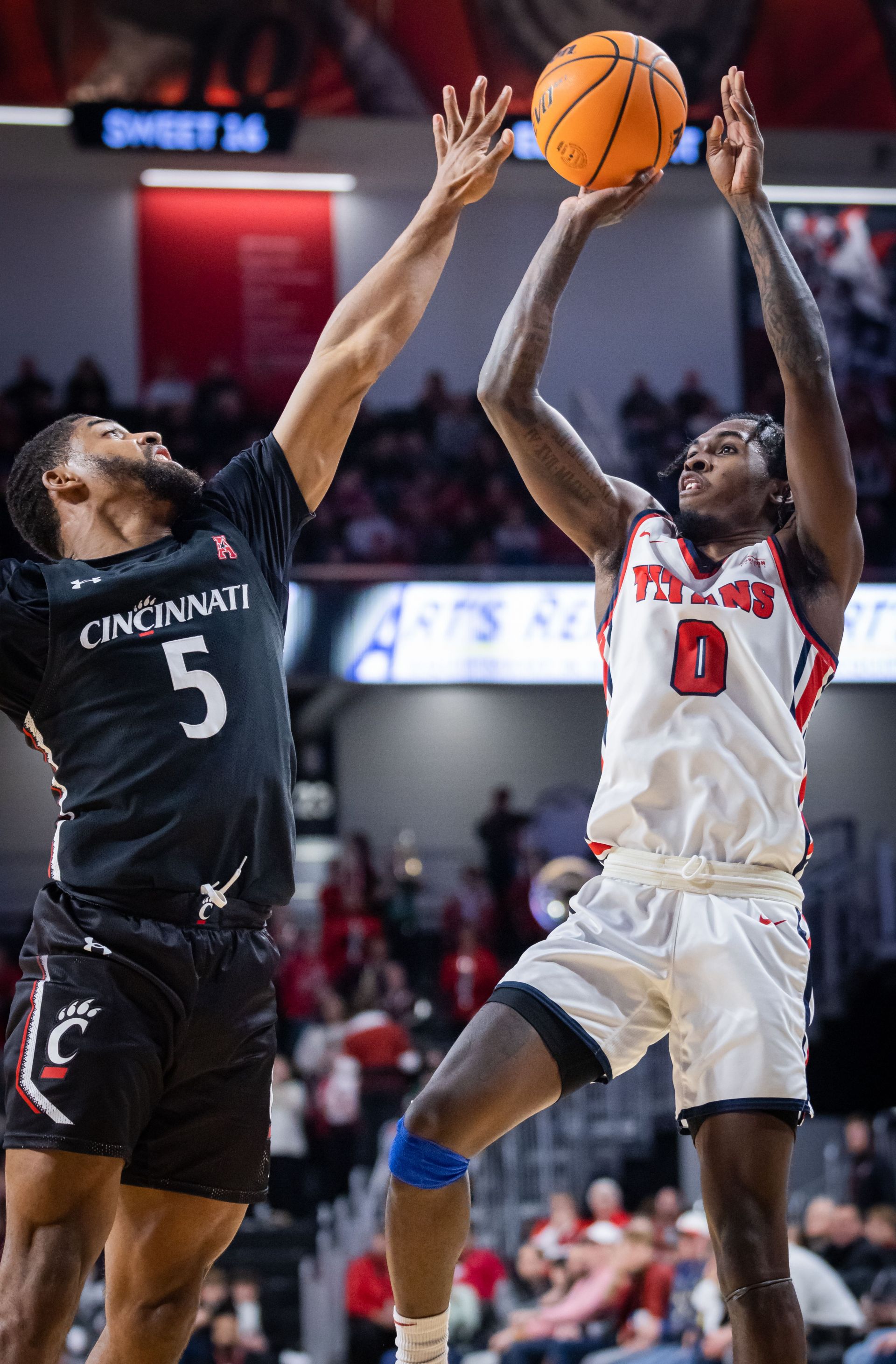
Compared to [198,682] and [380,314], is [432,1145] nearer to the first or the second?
[198,682]

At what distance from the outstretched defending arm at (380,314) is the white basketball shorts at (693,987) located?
153cm

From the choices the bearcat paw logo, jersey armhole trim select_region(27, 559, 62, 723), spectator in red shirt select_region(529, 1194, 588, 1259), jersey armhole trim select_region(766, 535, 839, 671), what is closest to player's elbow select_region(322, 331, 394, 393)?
jersey armhole trim select_region(27, 559, 62, 723)

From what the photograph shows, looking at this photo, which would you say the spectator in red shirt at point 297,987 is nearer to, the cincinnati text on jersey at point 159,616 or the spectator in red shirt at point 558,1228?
the spectator in red shirt at point 558,1228

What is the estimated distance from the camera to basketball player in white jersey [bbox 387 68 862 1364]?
12.1 ft

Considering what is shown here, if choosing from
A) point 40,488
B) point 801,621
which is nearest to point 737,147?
point 801,621

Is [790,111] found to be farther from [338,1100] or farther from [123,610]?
[123,610]

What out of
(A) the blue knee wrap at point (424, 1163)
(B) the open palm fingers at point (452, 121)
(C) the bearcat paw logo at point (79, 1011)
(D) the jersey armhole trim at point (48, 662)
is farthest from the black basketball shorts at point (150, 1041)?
(B) the open palm fingers at point (452, 121)

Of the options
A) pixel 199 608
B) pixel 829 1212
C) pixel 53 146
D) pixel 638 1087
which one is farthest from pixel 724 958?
pixel 53 146

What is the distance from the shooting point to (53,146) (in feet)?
61.8

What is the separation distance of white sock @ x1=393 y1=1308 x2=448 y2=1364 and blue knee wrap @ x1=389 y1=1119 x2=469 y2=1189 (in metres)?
0.35

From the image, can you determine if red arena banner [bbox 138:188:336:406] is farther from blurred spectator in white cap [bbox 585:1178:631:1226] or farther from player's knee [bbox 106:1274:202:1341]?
player's knee [bbox 106:1274:202:1341]

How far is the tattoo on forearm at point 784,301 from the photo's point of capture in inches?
163

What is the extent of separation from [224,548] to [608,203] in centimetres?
164

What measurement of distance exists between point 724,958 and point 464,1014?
10249 mm
